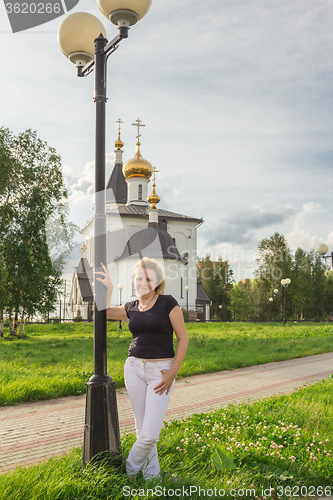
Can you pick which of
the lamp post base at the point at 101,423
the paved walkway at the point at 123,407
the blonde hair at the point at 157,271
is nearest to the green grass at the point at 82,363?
the paved walkway at the point at 123,407

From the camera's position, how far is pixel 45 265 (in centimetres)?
1972

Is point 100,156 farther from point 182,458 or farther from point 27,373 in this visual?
point 27,373

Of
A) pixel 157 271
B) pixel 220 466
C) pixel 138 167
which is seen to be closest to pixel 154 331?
pixel 157 271

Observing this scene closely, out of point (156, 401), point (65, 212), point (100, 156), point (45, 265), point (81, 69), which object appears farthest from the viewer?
point (65, 212)

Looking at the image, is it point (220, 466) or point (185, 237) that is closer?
point (220, 466)

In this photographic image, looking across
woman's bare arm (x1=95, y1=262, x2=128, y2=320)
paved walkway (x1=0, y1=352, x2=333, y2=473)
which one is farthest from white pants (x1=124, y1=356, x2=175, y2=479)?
paved walkway (x1=0, y1=352, x2=333, y2=473)

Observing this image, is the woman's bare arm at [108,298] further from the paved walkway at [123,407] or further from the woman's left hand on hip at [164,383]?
the paved walkway at [123,407]

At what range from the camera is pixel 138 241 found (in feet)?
122

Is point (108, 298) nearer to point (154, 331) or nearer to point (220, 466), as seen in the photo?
point (154, 331)

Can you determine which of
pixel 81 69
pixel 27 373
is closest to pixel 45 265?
pixel 27 373

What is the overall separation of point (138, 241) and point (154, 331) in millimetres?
33881

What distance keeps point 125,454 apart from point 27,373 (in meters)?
5.37

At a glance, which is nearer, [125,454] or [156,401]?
[156,401]

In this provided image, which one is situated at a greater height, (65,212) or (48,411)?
(65,212)
